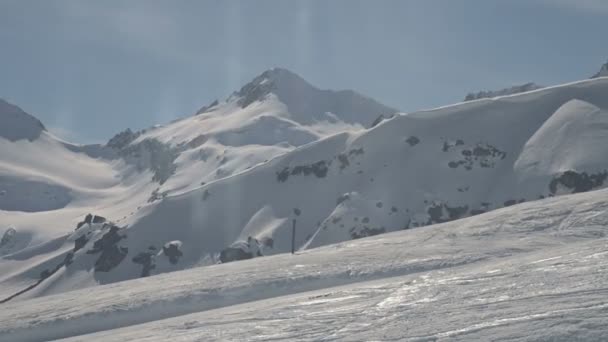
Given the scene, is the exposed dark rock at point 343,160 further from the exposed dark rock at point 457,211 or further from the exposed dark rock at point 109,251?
the exposed dark rock at point 109,251

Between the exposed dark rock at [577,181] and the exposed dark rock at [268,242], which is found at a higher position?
the exposed dark rock at [577,181]

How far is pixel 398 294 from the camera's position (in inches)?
829

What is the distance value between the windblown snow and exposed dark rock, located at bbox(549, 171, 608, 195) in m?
0.17

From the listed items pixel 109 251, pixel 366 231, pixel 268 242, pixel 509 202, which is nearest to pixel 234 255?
pixel 268 242

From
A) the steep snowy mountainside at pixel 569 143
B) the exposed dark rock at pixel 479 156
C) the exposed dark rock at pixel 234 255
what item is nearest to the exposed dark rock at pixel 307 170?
the exposed dark rock at pixel 479 156

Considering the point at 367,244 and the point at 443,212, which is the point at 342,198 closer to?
the point at 443,212

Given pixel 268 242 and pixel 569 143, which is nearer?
pixel 569 143

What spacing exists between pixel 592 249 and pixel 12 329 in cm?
2003

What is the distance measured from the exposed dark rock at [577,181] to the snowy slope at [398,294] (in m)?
46.7

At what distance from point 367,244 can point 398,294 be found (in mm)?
13972

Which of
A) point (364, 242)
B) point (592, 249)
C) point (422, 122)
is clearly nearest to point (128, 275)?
point (422, 122)

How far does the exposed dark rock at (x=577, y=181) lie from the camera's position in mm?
78375

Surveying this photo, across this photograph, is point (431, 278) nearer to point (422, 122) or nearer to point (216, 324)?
point (216, 324)

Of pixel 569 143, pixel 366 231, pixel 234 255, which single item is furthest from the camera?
pixel 569 143
